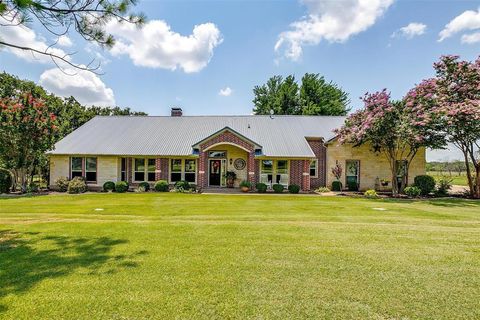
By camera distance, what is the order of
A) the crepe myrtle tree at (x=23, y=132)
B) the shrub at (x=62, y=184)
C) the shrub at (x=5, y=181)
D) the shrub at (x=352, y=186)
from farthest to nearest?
the shrub at (x=352, y=186) → the shrub at (x=62, y=184) → the shrub at (x=5, y=181) → the crepe myrtle tree at (x=23, y=132)

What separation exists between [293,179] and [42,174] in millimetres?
21463

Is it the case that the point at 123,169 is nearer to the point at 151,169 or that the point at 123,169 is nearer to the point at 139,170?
the point at 139,170

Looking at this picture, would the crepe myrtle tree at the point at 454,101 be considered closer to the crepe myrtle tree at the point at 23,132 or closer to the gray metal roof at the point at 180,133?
the gray metal roof at the point at 180,133

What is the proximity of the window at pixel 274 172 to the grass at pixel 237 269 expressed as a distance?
38.1 ft

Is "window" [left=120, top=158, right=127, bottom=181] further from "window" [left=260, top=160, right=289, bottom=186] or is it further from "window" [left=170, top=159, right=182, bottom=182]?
"window" [left=260, top=160, right=289, bottom=186]

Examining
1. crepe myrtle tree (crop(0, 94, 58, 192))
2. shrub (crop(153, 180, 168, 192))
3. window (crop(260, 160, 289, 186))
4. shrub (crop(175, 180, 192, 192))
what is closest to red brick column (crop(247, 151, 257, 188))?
window (crop(260, 160, 289, 186))

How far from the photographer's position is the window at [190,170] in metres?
21.2

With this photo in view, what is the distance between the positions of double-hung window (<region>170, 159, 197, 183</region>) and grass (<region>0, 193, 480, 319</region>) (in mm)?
11869

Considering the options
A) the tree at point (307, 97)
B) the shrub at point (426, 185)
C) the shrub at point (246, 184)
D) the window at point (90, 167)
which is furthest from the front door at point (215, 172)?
the tree at point (307, 97)

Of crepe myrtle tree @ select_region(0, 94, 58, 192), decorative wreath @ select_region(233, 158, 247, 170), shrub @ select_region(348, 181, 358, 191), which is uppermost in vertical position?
crepe myrtle tree @ select_region(0, 94, 58, 192)

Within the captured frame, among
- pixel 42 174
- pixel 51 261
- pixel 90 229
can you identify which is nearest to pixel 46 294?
pixel 51 261

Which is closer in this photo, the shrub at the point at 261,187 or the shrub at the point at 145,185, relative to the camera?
the shrub at the point at 261,187

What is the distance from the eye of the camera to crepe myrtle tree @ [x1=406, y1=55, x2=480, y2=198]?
15.4 m

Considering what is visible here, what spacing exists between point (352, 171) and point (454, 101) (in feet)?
26.0
